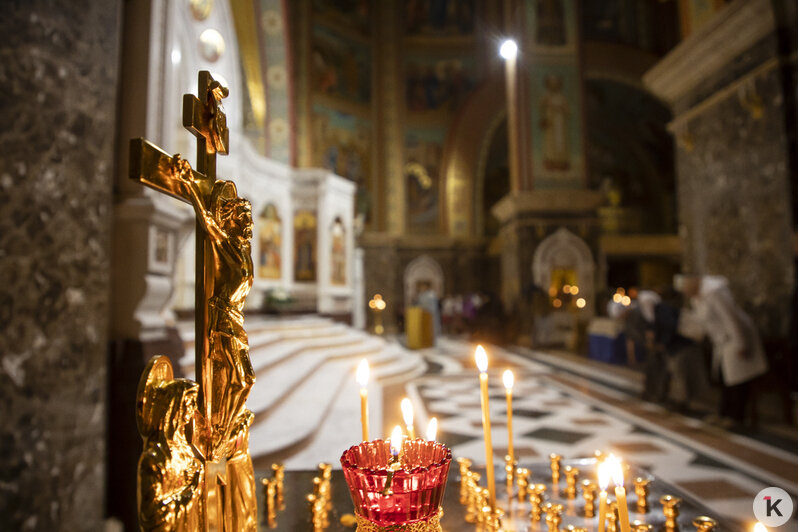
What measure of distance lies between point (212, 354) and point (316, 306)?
1085 centimetres

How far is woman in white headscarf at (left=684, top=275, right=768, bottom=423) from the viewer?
4.07m

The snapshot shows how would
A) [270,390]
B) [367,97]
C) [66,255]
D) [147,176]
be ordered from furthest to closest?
[367,97], [270,390], [66,255], [147,176]

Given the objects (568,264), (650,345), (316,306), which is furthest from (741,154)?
(316,306)

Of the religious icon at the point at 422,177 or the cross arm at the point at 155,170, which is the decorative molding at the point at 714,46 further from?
the religious icon at the point at 422,177

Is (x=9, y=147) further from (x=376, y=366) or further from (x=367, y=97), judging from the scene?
(x=367, y=97)

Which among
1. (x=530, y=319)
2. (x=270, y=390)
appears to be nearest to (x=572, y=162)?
(x=530, y=319)

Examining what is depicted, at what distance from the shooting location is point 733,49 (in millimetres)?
5629

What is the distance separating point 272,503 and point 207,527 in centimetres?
33

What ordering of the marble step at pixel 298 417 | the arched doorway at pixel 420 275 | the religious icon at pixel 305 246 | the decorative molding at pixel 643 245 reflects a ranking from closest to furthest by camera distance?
the marble step at pixel 298 417
the religious icon at pixel 305 246
the arched doorway at pixel 420 275
the decorative molding at pixel 643 245

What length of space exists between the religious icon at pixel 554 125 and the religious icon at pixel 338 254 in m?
5.56

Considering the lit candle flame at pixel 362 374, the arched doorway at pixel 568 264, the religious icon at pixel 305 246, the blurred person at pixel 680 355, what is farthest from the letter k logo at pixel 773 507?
the arched doorway at pixel 568 264

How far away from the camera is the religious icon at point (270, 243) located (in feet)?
32.9

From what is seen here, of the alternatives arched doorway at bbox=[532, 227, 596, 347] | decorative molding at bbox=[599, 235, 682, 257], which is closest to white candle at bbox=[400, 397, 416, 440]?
arched doorway at bbox=[532, 227, 596, 347]

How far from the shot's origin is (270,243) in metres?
10.4
